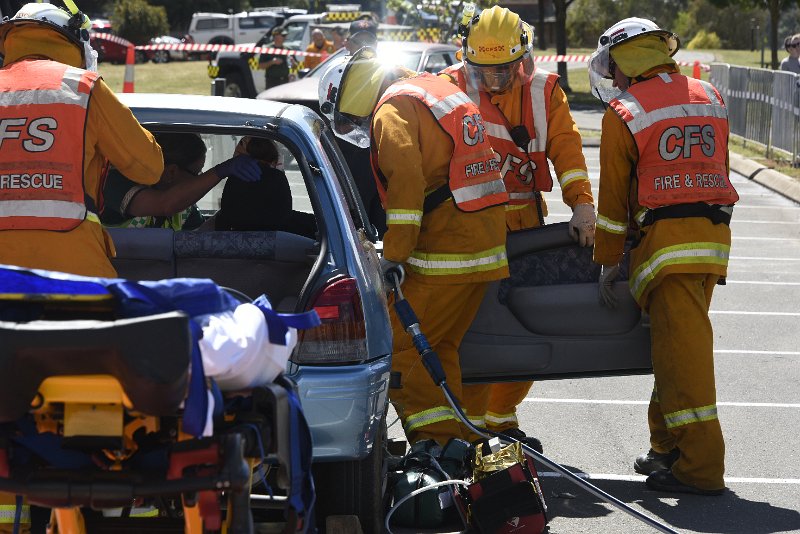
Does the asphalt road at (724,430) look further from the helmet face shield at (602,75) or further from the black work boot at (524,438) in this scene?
the helmet face shield at (602,75)

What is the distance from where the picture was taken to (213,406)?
306cm

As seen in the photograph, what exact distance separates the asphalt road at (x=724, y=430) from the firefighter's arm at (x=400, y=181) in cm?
118

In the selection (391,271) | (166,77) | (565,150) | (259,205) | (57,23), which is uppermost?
(57,23)

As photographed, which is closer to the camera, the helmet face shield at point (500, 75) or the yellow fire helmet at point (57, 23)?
the yellow fire helmet at point (57, 23)

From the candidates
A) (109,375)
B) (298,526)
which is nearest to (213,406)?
(109,375)

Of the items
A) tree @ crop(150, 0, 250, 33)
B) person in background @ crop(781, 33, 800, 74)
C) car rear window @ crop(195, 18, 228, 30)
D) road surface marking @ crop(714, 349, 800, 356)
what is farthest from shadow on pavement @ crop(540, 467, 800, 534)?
tree @ crop(150, 0, 250, 33)

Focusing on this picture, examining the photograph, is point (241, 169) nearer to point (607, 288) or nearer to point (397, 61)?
point (607, 288)

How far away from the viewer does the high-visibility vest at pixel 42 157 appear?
14.4 ft

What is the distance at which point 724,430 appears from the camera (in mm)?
6680

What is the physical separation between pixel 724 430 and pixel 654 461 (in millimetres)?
945

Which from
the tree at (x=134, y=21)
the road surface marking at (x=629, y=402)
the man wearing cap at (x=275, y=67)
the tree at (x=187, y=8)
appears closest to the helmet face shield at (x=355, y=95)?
the road surface marking at (x=629, y=402)

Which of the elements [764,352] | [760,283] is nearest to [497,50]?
[764,352]

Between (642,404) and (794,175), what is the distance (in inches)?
420

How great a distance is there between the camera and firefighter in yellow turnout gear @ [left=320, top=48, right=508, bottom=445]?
541 cm
